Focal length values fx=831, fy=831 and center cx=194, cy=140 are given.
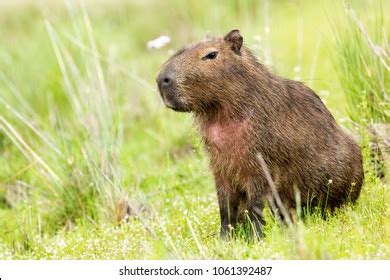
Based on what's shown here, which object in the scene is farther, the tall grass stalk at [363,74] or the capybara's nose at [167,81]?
the tall grass stalk at [363,74]

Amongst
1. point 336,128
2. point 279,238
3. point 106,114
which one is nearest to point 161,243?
point 279,238

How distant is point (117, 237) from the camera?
18.9 ft

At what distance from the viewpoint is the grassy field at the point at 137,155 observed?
4.88 m

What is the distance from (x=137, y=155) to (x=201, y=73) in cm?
344

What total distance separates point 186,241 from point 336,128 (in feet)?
4.11

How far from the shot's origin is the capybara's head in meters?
4.89

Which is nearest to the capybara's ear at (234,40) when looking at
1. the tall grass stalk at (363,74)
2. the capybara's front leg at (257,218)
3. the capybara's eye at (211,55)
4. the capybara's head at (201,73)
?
the capybara's head at (201,73)

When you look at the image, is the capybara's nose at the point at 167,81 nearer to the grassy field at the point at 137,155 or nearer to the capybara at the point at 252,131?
the capybara at the point at 252,131

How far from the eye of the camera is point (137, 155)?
830cm

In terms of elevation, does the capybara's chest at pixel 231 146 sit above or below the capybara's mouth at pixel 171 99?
below

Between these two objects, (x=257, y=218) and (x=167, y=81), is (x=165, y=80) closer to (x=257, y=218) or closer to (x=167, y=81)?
(x=167, y=81)

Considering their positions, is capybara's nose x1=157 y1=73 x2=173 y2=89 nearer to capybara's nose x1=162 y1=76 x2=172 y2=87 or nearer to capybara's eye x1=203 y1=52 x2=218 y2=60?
capybara's nose x1=162 y1=76 x2=172 y2=87

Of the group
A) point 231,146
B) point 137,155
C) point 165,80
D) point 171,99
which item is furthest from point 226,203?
point 137,155

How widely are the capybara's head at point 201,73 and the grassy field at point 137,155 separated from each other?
273 mm
